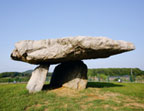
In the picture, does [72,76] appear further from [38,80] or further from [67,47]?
[67,47]

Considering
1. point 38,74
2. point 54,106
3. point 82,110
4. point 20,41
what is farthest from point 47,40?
point 82,110

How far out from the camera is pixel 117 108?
21.5 ft

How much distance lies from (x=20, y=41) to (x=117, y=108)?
23.7 ft

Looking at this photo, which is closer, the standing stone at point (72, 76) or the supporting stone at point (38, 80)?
the supporting stone at point (38, 80)

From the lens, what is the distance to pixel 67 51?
8.77 m

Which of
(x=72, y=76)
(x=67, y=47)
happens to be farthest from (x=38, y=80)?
(x=67, y=47)

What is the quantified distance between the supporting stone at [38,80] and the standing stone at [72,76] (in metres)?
1.84

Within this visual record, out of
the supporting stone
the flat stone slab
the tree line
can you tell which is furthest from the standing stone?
the tree line

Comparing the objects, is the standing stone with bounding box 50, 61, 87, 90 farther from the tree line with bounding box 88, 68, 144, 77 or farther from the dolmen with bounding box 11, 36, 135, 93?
the tree line with bounding box 88, 68, 144, 77

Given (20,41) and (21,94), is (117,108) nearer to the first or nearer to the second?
(21,94)

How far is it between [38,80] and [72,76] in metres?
2.62

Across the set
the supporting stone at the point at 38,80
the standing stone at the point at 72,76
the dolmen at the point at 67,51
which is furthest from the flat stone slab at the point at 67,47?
the standing stone at the point at 72,76

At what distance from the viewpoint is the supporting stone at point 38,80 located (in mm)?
9502

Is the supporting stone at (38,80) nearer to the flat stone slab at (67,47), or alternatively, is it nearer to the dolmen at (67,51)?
the dolmen at (67,51)
